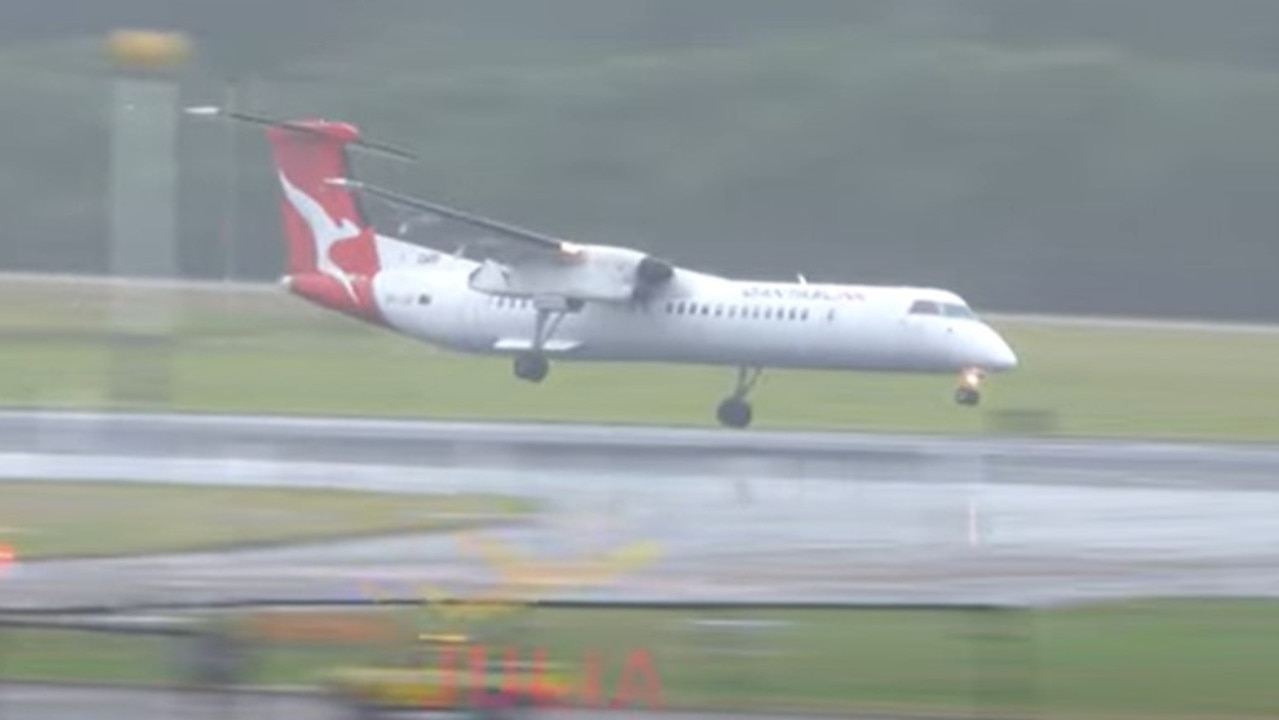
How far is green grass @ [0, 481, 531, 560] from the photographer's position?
2250 centimetres

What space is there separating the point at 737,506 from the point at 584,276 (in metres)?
18.4

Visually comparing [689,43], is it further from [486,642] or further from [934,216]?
[486,642]

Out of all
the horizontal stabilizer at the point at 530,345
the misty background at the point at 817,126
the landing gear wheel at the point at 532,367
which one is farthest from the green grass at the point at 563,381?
the misty background at the point at 817,126

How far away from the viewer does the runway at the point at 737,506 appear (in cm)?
1981

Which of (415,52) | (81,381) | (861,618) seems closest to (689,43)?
(415,52)

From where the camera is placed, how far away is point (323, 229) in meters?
46.0

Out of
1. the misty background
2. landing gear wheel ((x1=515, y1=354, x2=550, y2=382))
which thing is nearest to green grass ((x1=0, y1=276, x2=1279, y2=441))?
landing gear wheel ((x1=515, y1=354, x2=550, y2=382))

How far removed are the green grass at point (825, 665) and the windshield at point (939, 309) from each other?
26.7 m

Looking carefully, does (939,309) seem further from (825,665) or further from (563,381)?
(825,665)

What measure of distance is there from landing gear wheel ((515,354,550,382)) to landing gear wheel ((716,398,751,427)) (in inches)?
157

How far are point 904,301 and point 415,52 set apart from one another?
103 feet

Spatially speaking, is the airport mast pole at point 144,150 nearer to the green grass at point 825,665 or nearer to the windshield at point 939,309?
the green grass at point 825,665

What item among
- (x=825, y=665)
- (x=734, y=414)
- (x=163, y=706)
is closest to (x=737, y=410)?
(x=734, y=414)

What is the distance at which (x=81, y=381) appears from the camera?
4216 centimetres
